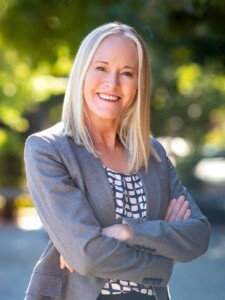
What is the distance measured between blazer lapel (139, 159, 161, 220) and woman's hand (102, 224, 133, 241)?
0.46ft

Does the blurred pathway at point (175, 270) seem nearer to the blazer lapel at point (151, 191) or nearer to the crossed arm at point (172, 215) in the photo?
the crossed arm at point (172, 215)

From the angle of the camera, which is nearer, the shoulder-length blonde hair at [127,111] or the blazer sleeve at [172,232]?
the blazer sleeve at [172,232]

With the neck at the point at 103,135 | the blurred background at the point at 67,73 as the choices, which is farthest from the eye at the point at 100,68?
the blurred background at the point at 67,73

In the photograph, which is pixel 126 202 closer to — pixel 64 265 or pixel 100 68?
pixel 64 265

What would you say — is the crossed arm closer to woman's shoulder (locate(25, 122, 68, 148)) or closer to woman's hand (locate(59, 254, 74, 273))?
woman's hand (locate(59, 254, 74, 273))

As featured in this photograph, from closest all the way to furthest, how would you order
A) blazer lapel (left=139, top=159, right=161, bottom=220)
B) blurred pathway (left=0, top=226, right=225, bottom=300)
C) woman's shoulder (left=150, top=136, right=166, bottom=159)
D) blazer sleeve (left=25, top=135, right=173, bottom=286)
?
1. blazer sleeve (left=25, top=135, right=173, bottom=286)
2. blazer lapel (left=139, top=159, right=161, bottom=220)
3. woman's shoulder (left=150, top=136, right=166, bottom=159)
4. blurred pathway (left=0, top=226, right=225, bottom=300)

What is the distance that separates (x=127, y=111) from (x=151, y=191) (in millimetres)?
342

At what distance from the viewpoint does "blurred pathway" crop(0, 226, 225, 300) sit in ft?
31.0

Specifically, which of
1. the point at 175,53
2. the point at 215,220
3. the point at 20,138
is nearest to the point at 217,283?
the point at 175,53

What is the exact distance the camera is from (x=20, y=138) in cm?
1905

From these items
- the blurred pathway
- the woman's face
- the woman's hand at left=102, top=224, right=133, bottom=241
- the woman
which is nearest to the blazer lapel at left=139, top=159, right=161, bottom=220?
the woman

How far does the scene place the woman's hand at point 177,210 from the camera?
3.11 meters

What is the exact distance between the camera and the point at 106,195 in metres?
2.86

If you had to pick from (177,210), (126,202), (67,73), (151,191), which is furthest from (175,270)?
(126,202)
